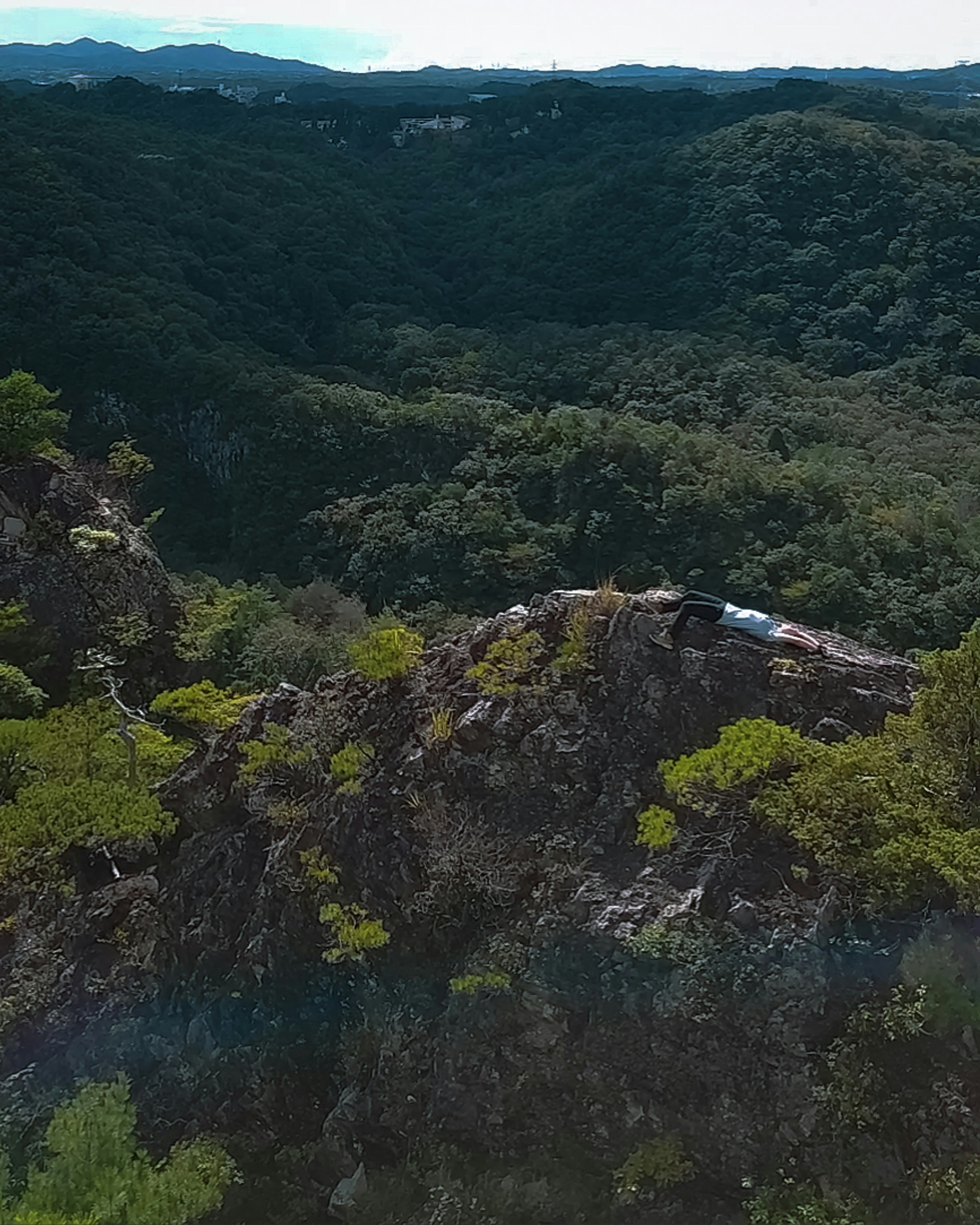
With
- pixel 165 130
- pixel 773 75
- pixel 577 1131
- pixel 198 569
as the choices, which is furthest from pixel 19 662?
pixel 773 75

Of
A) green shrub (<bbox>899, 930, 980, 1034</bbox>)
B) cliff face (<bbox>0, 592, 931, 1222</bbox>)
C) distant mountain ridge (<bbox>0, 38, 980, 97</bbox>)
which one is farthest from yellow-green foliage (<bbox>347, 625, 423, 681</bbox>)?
distant mountain ridge (<bbox>0, 38, 980, 97</bbox>)

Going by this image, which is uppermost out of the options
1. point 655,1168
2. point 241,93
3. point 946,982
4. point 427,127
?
point 241,93

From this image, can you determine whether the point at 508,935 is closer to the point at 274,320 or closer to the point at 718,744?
the point at 718,744

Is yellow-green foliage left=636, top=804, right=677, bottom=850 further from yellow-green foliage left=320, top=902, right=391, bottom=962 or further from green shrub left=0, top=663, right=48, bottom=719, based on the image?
green shrub left=0, top=663, right=48, bottom=719

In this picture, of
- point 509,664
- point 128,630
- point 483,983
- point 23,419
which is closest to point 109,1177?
point 483,983

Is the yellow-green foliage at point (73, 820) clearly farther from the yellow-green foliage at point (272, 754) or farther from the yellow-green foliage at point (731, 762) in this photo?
the yellow-green foliage at point (731, 762)

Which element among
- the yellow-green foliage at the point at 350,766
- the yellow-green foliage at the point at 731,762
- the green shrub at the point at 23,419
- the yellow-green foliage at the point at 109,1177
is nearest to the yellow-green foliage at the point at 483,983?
the yellow-green foliage at the point at 731,762

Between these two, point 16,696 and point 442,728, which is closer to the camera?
point 442,728

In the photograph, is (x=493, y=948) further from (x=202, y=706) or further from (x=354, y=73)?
(x=354, y=73)
